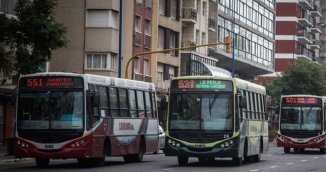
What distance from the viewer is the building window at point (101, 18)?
55250 mm

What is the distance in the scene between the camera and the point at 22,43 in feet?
101

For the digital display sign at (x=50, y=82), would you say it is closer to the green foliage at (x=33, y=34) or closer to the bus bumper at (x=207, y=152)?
the green foliage at (x=33, y=34)

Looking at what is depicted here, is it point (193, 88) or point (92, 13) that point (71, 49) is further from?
point (193, 88)

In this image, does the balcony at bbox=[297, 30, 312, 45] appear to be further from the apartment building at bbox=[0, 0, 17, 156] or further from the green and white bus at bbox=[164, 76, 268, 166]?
the green and white bus at bbox=[164, 76, 268, 166]

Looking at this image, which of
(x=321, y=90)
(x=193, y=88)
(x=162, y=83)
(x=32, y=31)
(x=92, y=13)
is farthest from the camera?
(x=321, y=90)

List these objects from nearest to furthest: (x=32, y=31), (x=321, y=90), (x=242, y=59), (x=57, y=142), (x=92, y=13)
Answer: (x=57, y=142)
(x=32, y=31)
(x=92, y=13)
(x=242, y=59)
(x=321, y=90)

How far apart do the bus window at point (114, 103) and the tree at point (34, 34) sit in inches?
135

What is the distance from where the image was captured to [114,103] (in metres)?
28.8

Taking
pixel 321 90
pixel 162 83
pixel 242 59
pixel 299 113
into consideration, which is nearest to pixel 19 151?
pixel 299 113

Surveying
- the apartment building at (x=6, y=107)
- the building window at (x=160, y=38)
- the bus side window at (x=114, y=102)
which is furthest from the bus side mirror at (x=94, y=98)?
the building window at (x=160, y=38)

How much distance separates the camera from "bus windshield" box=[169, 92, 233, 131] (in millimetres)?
27812

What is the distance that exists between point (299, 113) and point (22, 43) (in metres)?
19.0

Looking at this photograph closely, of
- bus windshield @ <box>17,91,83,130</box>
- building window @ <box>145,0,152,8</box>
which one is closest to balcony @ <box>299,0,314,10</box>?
building window @ <box>145,0,152,8</box>

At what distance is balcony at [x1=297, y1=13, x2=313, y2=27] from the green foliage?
8421cm
